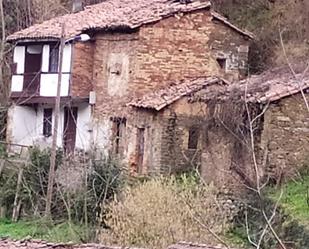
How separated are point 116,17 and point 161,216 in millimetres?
11864

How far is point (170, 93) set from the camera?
23.9 m

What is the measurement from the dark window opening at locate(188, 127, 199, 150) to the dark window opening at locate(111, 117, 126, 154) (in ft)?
8.26

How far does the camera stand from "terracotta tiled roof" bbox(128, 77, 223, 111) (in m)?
23.1

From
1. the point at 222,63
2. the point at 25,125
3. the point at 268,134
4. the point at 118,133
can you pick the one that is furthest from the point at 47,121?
the point at 268,134

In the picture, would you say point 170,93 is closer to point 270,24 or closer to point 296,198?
point 270,24

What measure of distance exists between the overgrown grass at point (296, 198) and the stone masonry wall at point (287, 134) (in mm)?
581

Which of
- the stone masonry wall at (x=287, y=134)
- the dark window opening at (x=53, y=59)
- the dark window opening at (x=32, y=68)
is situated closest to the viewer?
the stone masonry wall at (x=287, y=134)

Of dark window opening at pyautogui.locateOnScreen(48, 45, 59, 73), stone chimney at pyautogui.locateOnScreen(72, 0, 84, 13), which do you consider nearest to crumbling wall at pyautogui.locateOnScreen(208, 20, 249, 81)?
dark window opening at pyautogui.locateOnScreen(48, 45, 59, 73)

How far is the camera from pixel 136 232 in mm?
15484

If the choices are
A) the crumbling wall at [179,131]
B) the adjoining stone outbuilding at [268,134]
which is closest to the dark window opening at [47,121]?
the crumbling wall at [179,131]

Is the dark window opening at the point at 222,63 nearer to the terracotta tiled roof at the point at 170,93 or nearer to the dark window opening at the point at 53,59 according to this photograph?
the terracotta tiled roof at the point at 170,93

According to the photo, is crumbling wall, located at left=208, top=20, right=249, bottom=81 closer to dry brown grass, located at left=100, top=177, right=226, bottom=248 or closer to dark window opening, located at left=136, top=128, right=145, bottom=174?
dark window opening, located at left=136, top=128, right=145, bottom=174

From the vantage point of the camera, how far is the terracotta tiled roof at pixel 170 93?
23141 mm

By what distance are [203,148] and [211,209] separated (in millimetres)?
6187
